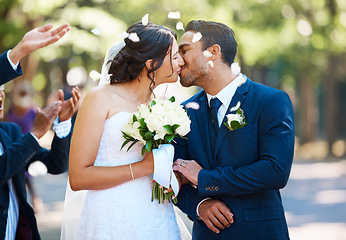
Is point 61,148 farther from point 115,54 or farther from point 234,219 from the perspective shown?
point 234,219

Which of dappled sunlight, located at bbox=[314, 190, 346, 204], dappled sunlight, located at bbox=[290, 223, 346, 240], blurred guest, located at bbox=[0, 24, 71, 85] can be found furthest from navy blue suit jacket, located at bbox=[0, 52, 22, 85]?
dappled sunlight, located at bbox=[314, 190, 346, 204]

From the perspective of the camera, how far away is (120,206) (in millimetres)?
3820

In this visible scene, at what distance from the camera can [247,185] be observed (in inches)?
142

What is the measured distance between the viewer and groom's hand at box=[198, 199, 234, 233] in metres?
3.70

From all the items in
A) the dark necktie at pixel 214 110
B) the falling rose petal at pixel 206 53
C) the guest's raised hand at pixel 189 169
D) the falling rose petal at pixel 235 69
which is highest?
the falling rose petal at pixel 206 53

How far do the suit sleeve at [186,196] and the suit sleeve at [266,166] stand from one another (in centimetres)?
19

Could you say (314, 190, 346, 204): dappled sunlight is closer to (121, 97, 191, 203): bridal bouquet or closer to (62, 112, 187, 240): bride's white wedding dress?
(62, 112, 187, 240): bride's white wedding dress

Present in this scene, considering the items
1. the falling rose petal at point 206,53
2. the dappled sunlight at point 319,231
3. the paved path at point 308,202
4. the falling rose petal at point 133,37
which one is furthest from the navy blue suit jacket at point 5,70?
the dappled sunlight at point 319,231

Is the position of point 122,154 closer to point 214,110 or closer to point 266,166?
point 214,110

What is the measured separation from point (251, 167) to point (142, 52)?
1.19 metres

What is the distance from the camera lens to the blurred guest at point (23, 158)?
405cm

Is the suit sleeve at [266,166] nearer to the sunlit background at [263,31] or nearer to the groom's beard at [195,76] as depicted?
the groom's beard at [195,76]

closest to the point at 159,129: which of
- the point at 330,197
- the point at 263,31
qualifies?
the point at 330,197

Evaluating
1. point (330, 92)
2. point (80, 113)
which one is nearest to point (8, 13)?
point (330, 92)
